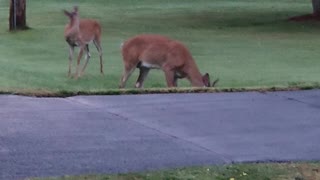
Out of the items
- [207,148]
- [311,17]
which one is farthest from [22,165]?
[311,17]

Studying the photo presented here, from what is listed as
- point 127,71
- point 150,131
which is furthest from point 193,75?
point 150,131

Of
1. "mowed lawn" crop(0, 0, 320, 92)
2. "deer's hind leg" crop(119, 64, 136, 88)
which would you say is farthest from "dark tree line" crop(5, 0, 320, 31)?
"deer's hind leg" crop(119, 64, 136, 88)

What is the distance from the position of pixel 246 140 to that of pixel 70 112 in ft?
7.46

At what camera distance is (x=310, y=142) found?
8.66m

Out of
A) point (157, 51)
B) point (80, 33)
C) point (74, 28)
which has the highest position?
point (74, 28)

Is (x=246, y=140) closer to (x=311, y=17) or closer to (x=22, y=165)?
(x=22, y=165)

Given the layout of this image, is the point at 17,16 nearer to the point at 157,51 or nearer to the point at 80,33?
the point at 80,33

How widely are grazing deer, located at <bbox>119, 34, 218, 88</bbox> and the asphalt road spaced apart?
415cm

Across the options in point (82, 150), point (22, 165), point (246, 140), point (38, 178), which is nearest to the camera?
point (38, 178)

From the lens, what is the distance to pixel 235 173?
720 cm

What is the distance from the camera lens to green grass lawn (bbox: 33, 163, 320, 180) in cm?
699

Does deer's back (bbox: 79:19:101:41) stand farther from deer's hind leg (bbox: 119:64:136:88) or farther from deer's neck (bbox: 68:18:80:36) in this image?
deer's hind leg (bbox: 119:64:136:88)

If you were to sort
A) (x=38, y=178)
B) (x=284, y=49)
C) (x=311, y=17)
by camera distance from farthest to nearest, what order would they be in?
(x=311, y=17) → (x=284, y=49) → (x=38, y=178)

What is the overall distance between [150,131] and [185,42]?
59.8 feet
